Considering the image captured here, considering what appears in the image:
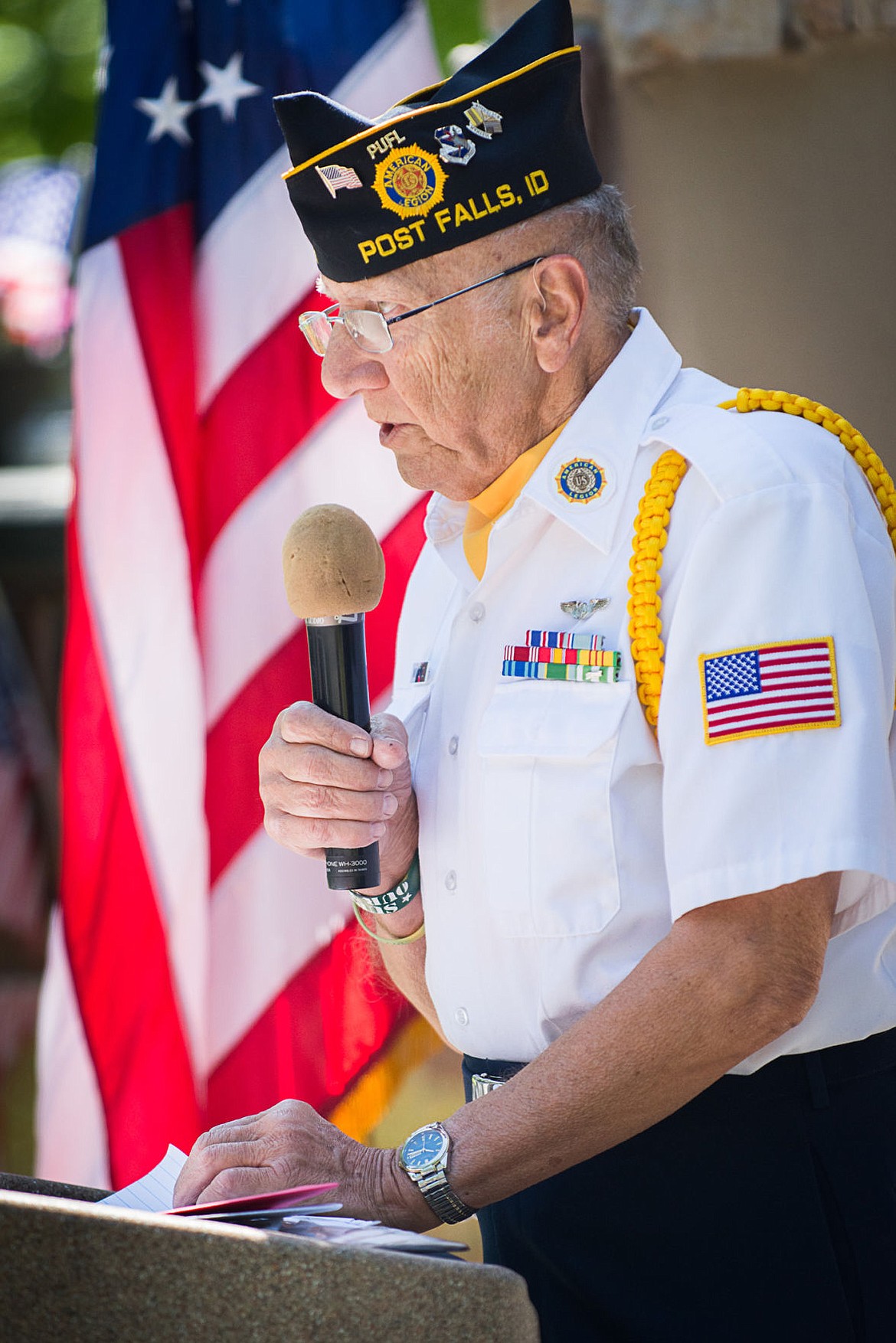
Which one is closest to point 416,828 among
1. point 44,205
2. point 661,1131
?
point 661,1131

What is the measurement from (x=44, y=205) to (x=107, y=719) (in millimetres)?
5447

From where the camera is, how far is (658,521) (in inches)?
61.7

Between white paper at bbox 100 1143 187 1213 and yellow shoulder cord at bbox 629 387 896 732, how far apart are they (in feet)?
2.44

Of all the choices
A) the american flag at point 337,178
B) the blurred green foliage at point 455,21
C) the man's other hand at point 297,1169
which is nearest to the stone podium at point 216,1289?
the man's other hand at point 297,1169

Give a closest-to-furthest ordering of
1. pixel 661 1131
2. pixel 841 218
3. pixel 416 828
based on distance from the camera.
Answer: pixel 661 1131, pixel 416 828, pixel 841 218

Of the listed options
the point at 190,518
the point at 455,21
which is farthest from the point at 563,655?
the point at 455,21

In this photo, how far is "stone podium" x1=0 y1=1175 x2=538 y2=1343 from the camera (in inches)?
37.2

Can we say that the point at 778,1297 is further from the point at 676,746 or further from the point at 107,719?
the point at 107,719

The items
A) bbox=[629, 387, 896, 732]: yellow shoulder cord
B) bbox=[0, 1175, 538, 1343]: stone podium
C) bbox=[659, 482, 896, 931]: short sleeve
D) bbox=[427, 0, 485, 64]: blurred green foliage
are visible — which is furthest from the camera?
bbox=[427, 0, 485, 64]: blurred green foliage

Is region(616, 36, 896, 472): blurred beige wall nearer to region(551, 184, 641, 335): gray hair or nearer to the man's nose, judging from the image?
region(551, 184, 641, 335): gray hair

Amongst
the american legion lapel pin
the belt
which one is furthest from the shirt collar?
the belt

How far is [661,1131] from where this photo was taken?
1.58 metres

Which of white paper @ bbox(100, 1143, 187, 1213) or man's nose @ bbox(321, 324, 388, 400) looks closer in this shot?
white paper @ bbox(100, 1143, 187, 1213)

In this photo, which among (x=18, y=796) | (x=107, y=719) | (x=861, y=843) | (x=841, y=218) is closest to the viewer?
(x=861, y=843)
